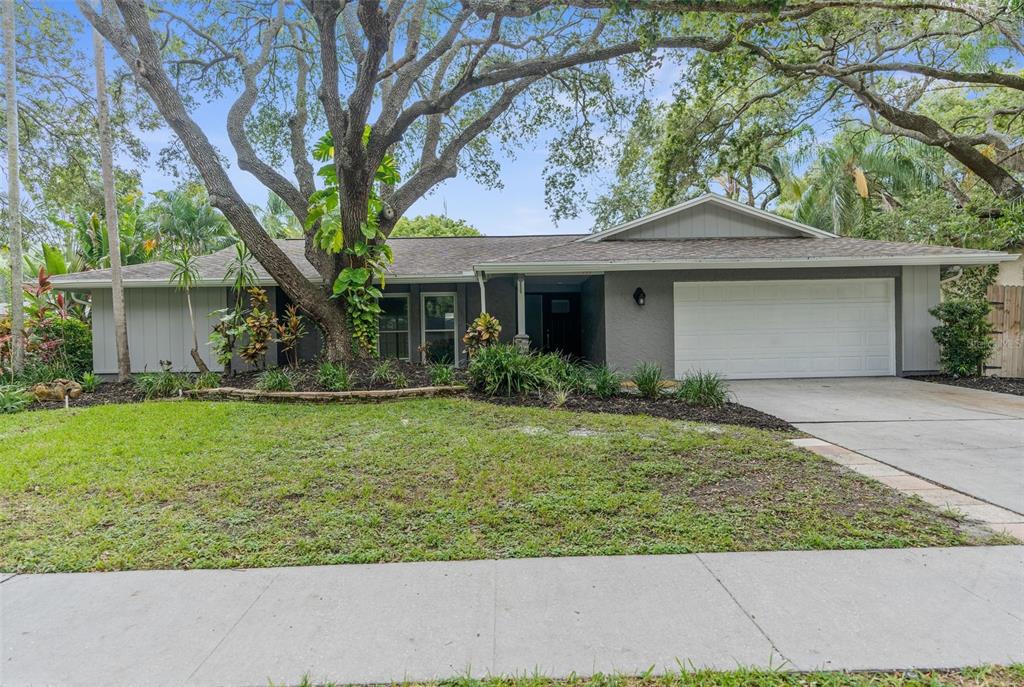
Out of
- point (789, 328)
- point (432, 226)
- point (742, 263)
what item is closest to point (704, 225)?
point (742, 263)

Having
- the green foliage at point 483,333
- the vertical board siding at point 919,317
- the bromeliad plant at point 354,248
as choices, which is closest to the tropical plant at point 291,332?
the bromeliad plant at point 354,248

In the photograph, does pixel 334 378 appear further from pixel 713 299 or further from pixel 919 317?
pixel 919 317

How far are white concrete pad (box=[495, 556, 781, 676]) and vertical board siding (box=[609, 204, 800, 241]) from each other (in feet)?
32.7

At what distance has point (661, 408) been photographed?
768 cm

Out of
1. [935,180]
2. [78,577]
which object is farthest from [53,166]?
[935,180]

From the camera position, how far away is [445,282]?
1234 centimetres

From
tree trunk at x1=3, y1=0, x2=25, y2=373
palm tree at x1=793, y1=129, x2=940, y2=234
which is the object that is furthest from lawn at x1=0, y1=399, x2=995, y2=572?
palm tree at x1=793, y1=129, x2=940, y2=234

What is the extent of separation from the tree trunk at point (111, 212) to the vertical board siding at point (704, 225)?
1035 centimetres

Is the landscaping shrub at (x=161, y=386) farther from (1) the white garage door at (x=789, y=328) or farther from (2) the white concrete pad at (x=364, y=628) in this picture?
(1) the white garage door at (x=789, y=328)

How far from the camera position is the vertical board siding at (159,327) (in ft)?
37.5

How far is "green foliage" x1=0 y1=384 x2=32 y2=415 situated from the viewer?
28.1 feet

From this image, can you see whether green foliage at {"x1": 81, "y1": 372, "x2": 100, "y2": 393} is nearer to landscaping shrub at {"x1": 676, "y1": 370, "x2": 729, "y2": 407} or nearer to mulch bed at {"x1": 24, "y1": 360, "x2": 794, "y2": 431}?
mulch bed at {"x1": 24, "y1": 360, "x2": 794, "y2": 431}

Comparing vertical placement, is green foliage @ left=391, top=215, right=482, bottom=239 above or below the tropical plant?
above

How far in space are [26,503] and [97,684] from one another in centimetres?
305
